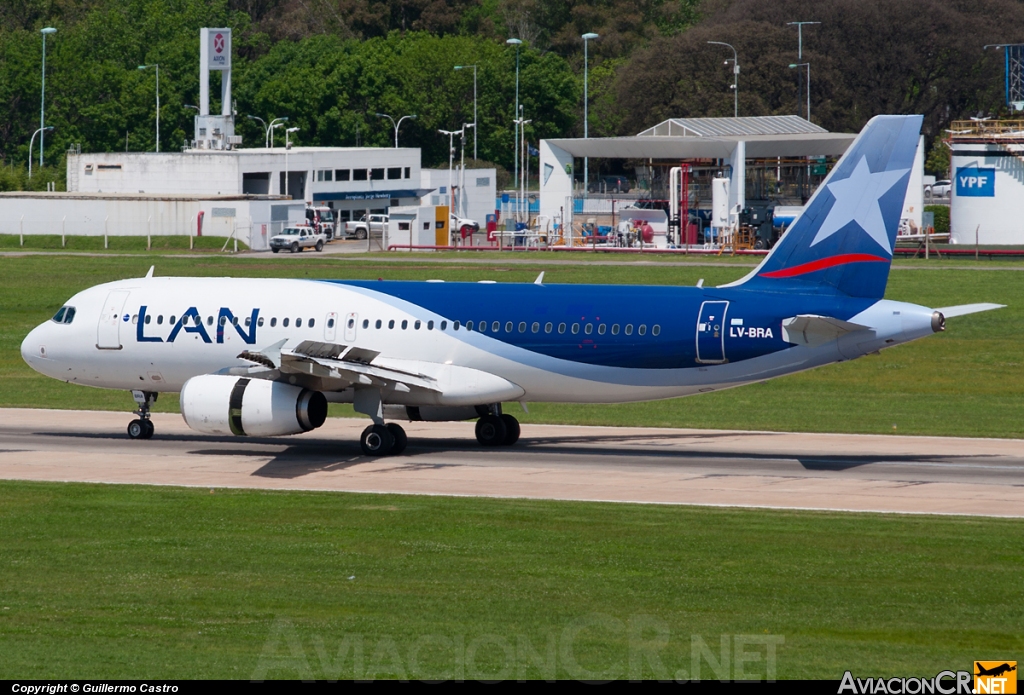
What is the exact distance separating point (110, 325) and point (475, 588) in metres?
19.2

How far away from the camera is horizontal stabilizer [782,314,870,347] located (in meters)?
31.7

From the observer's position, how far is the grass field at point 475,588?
16.9m

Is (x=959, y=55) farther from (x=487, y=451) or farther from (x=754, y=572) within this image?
(x=754, y=572)

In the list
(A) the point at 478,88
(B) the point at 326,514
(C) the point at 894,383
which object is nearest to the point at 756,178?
(A) the point at 478,88

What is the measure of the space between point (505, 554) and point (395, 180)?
12816 cm

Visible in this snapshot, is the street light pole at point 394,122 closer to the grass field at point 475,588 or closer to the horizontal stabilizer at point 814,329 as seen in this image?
the horizontal stabilizer at point 814,329

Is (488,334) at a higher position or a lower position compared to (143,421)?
higher

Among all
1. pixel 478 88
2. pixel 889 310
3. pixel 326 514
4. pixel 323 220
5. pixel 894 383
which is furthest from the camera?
pixel 478 88

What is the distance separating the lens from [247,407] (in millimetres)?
32531

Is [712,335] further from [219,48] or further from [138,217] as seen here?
[219,48]

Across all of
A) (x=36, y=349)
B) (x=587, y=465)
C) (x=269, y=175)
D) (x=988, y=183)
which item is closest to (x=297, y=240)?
(x=269, y=175)

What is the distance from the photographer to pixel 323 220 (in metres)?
138

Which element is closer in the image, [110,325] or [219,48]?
[110,325]

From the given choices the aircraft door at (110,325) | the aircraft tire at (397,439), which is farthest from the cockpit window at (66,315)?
the aircraft tire at (397,439)
